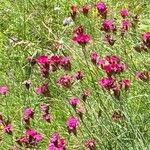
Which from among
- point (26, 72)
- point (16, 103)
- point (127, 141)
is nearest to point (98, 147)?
point (127, 141)

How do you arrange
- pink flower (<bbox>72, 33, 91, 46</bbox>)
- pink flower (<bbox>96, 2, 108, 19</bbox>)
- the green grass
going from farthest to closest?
1. pink flower (<bbox>96, 2, 108, 19</bbox>)
2. the green grass
3. pink flower (<bbox>72, 33, 91, 46</bbox>)

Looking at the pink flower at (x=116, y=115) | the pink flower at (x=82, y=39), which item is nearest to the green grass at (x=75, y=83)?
the pink flower at (x=116, y=115)

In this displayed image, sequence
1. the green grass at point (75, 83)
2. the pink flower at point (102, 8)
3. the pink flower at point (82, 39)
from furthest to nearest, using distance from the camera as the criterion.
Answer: the pink flower at point (102, 8) < the green grass at point (75, 83) < the pink flower at point (82, 39)

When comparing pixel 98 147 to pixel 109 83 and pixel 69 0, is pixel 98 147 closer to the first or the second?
pixel 109 83

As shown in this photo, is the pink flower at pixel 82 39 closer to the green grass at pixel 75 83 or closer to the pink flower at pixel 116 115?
the green grass at pixel 75 83

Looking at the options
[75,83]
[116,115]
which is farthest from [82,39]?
[75,83]

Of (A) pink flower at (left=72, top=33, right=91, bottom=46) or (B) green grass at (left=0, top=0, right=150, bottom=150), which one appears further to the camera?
(B) green grass at (left=0, top=0, right=150, bottom=150)

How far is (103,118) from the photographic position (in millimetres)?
2900

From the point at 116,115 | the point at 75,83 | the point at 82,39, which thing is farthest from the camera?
the point at 75,83

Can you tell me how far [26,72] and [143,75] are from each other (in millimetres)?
1765

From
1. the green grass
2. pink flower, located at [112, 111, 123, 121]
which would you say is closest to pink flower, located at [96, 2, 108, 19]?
the green grass

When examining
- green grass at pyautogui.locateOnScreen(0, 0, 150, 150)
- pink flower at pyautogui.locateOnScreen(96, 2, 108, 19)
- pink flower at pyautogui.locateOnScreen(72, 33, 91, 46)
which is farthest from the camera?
pink flower at pyautogui.locateOnScreen(96, 2, 108, 19)

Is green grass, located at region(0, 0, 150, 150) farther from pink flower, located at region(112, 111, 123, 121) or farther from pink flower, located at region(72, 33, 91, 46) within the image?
pink flower, located at region(72, 33, 91, 46)

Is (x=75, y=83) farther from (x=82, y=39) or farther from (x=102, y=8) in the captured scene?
(x=82, y=39)
